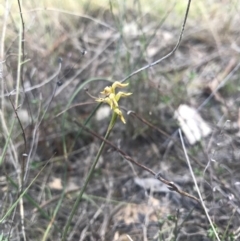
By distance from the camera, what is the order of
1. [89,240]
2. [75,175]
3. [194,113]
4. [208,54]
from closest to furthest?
[89,240] < [75,175] < [194,113] < [208,54]

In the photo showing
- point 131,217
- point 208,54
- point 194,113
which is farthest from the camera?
point 208,54

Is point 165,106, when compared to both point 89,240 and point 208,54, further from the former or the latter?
point 89,240

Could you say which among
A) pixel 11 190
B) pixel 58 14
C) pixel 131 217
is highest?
pixel 58 14

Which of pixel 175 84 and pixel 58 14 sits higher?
pixel 58 14

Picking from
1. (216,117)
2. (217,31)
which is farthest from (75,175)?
(217,31)

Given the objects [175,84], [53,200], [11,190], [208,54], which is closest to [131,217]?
[53,200]

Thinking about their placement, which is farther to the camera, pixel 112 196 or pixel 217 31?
pixel 217 31
